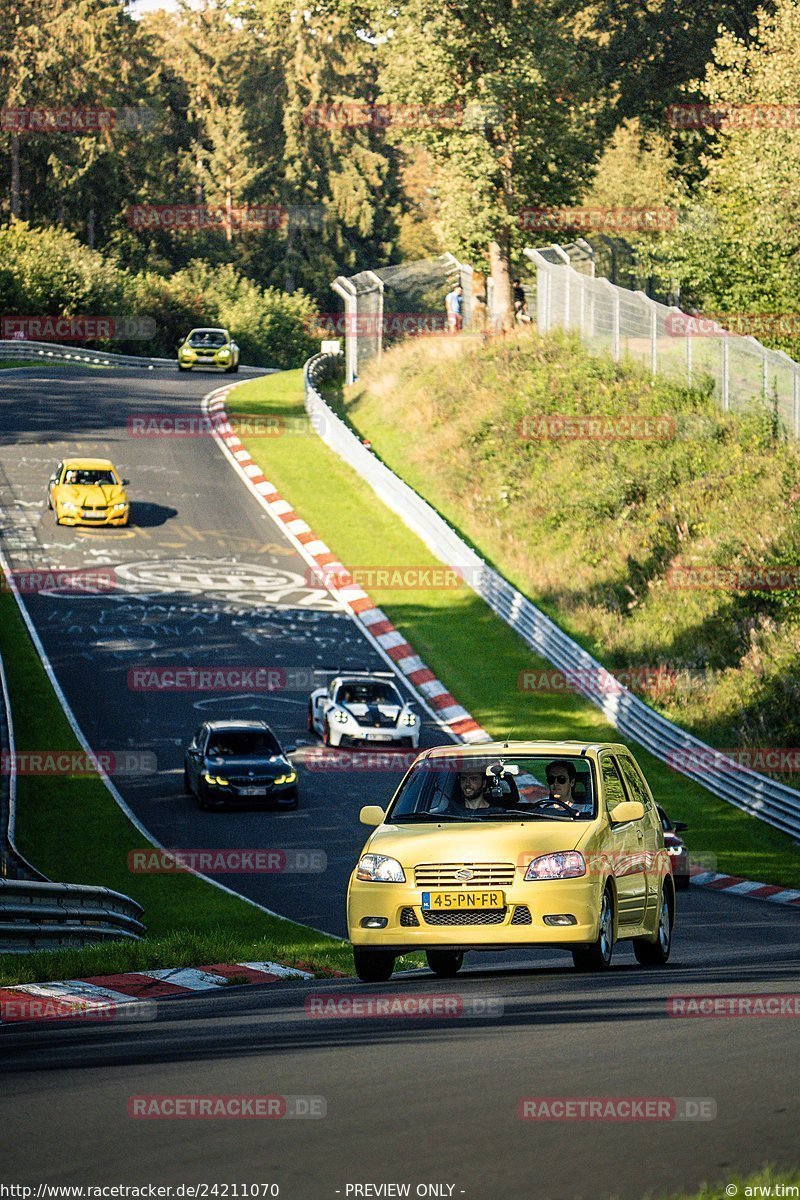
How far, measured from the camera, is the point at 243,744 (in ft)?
84.2

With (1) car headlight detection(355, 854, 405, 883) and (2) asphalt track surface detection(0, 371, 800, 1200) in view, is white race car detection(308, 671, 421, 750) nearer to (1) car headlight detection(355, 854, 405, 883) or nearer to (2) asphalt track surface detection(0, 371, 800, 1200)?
(2) asphalt track surface detection(0, 371, 800, 1200)

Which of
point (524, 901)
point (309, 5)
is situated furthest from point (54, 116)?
point (524, 901)

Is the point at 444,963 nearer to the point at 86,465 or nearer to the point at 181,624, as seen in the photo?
the point at 181,624

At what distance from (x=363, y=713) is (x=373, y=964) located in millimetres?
16845

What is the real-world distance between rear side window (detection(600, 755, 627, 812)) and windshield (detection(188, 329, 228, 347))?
5553cm

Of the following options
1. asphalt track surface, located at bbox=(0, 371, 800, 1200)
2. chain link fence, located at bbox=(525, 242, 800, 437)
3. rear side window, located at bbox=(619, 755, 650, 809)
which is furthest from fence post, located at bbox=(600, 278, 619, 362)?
rear side window, located at bbox=(619, 755, 650, 809)

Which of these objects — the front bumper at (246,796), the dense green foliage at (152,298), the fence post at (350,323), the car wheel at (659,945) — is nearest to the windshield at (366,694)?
the front bumper at (246,796)

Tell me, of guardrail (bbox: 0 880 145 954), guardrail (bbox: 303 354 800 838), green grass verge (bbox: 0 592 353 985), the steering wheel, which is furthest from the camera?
guardrail (bbox: 303 354 800 838)

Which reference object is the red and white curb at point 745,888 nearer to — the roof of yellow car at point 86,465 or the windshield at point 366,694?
the windshield at point 366,694

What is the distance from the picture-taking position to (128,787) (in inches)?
1032

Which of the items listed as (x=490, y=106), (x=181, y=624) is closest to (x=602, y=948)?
(x=181, y=624)

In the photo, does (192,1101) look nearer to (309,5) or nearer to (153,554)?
(153,554)

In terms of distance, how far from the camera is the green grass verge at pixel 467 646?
Result: 25.0 m

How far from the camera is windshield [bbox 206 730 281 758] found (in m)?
25.3
